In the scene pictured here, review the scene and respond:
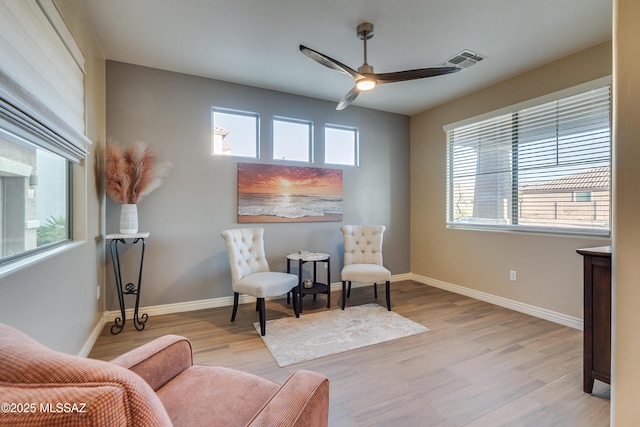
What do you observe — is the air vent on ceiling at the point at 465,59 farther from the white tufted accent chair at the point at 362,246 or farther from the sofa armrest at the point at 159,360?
the sofa armrest at the point at 159,360

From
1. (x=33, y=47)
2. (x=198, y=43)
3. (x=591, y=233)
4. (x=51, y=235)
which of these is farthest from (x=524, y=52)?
(x=51, y=235)

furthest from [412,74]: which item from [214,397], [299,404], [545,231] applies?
[214,397]

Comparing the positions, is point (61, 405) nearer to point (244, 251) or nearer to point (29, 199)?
point (29, 199)

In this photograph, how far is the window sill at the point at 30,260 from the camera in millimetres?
1241

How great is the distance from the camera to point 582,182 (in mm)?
2865

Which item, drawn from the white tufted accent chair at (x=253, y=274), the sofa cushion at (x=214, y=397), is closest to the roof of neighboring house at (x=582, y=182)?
the white tufted accent chair at (x=253, y=274)

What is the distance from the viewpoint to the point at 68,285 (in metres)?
1.96

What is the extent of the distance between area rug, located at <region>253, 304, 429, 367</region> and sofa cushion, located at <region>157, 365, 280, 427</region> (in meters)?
1.08

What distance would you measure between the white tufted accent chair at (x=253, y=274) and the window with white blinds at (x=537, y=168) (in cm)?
271

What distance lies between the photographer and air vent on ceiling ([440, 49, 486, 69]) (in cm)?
296

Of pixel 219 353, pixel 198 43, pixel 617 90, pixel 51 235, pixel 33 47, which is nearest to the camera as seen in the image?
pixel 617 90

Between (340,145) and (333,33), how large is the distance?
74.4 inches

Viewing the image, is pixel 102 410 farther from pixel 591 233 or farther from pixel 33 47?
pixel 591 233

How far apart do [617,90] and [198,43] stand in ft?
10.1
